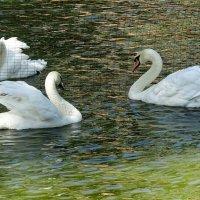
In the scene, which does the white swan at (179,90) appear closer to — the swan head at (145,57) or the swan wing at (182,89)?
the swan wing at (182,89)

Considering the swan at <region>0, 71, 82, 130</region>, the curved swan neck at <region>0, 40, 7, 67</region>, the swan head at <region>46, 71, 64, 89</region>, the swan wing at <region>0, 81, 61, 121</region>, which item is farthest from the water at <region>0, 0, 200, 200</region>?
the curved swan neck at <region>0, 40, 7, 67</region>

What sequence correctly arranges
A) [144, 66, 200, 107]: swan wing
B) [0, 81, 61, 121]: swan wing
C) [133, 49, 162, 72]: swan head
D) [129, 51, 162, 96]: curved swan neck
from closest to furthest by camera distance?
[0, 81, 61, 121]: swan wing → [144, 66, 200, 107]: swan wing → [129, 51, 162, 96]: curved swan neck → [133, 49, 162, 72]: swan head

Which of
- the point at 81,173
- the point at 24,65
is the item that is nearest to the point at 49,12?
the point at 24,65

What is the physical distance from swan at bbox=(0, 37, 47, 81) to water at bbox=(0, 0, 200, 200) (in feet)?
0.80

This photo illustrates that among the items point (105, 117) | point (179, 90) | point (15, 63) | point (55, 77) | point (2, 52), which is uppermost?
point (55, 77)

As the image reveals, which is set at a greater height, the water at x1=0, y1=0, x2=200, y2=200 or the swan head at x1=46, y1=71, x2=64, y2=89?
the swan head at x1=46, y1=71, x2=64, y2=89

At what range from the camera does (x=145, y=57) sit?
54.7ft

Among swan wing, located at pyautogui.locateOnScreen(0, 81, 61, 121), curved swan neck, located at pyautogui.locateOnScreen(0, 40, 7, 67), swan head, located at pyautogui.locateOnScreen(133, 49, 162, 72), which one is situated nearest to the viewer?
swan wing, located at pyautogui.locateOnScreen(0, 81, 61, 121)

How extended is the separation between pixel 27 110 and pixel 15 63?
172 inches

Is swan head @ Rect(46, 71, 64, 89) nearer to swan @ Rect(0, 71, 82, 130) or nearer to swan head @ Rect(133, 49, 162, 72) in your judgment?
swan @ Rect(0, 71, 82, 130)

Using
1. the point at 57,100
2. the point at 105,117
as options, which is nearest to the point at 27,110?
the point at 57,100

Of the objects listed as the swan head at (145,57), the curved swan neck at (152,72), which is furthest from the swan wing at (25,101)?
the swan head at (145,57)

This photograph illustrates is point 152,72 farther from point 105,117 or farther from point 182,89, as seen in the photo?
point 105,117

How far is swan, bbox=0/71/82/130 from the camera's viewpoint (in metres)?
13.5
